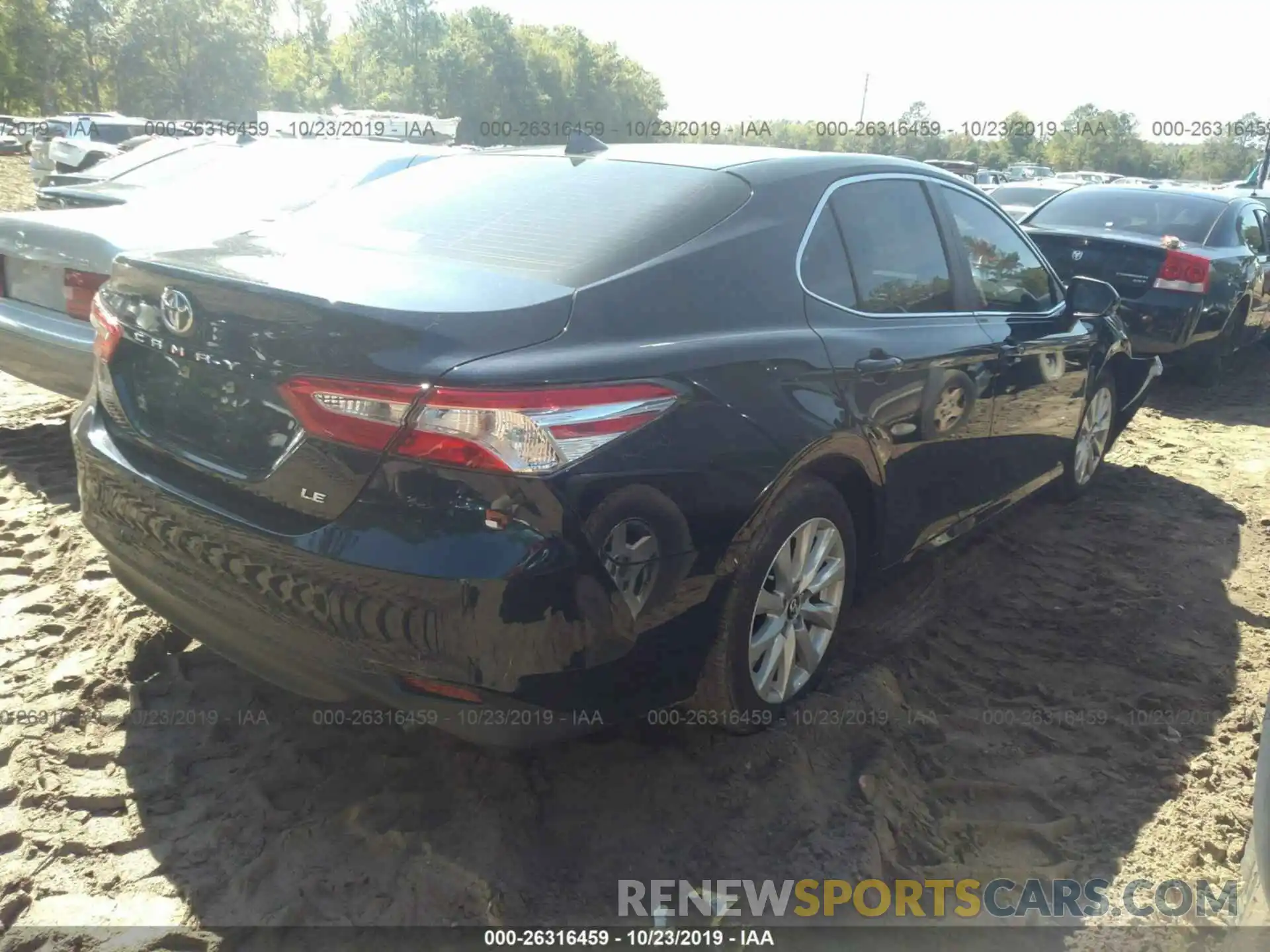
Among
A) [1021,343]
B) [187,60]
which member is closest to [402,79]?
[187,60]

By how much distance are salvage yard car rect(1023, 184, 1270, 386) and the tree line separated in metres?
23.7

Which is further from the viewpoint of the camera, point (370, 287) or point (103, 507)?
point (103, 507)

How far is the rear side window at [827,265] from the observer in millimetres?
2934

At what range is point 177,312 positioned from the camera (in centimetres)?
244

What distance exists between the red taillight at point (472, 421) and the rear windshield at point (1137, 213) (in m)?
7.24

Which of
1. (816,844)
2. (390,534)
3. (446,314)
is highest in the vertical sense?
(446,314)

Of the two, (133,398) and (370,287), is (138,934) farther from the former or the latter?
(370,287)

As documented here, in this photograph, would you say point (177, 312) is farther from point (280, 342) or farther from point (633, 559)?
point (633, 559)

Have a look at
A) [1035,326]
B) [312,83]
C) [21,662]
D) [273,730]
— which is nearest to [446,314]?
[273,730]

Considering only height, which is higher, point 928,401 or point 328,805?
point 928,401

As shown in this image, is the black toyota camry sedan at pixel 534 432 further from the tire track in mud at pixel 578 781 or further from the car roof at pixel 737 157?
the tire track in mud at pixel 578 781

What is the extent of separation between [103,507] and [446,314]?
3.96 ft

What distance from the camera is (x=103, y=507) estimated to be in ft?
8.83

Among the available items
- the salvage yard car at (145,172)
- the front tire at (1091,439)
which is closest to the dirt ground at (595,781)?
the front tire at (1091,439)
